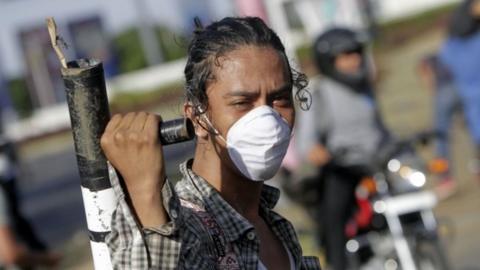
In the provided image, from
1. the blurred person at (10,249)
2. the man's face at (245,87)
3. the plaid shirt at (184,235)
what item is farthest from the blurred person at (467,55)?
the plaid shirt at (184,235)

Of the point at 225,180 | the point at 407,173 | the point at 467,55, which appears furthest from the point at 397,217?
the point at 225,180

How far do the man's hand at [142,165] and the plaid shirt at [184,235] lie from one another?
0.02 meters

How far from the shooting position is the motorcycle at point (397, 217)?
7.24m

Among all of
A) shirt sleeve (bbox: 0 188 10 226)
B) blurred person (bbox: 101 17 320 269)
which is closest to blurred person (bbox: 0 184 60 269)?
shirt sleeve (bbox: 0 188 10 226)

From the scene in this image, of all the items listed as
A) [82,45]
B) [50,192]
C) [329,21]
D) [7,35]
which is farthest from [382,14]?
[50,192]

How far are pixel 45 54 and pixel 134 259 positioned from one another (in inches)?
1222

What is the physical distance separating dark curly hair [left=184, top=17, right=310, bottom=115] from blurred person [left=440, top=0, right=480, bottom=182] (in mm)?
6502

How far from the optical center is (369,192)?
24.6 ft

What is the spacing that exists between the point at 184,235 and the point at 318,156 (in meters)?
5.13

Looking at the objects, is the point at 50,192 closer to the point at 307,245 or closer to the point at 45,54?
the point at 307,245

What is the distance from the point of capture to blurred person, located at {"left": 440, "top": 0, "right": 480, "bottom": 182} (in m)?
9.41

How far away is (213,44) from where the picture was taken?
2889 mm

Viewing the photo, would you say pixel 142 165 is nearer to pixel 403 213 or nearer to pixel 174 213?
pixel 174 213

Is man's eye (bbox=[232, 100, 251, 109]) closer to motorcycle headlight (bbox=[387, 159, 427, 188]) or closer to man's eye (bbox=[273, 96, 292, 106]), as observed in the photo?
man's eye (bbox=[273, 96, 292, 106])
